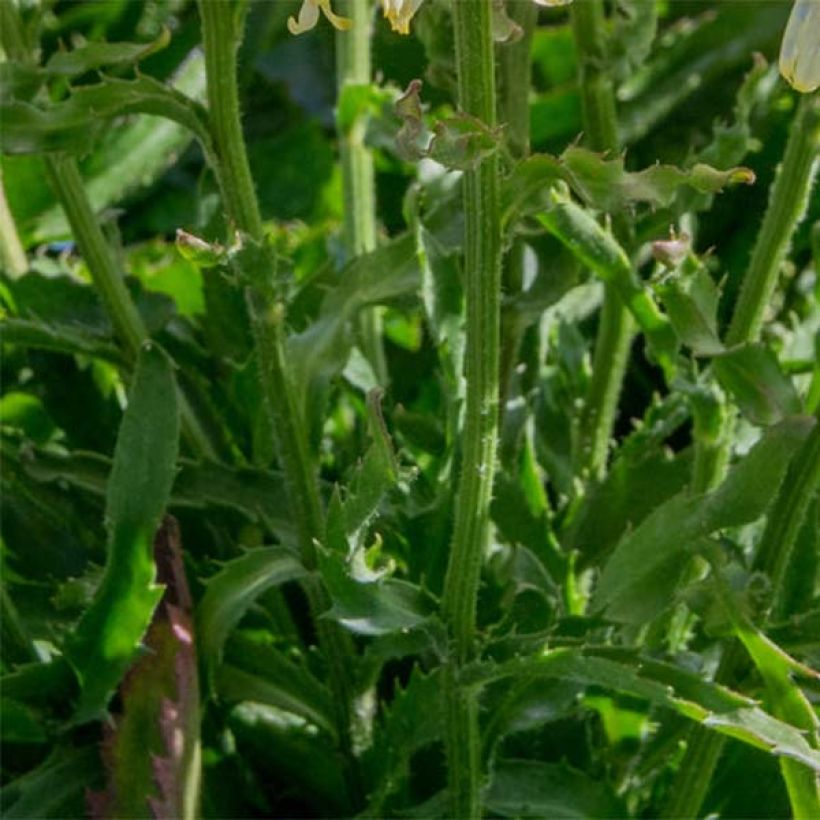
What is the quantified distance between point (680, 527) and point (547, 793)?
7.1 inches

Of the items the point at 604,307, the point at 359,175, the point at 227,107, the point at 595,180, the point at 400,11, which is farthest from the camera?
the point at 359,175

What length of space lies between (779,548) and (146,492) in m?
0.35

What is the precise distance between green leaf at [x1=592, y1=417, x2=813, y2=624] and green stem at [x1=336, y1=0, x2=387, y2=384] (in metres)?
0.33

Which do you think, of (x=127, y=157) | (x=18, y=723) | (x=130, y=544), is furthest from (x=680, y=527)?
(x=127, y=157)

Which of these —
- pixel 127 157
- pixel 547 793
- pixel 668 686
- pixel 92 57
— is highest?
pixel 92 57

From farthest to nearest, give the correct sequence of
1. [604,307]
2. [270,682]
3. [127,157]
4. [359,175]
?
[127,157], [359,175], [604,307], [270,682]

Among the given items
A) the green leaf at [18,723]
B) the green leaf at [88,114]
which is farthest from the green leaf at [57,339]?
the green leaf at [18,723]

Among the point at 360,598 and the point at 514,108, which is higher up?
the point at 514,108

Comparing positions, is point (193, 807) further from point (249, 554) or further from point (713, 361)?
point (713, 361)

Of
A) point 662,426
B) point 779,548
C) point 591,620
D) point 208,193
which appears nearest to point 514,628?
point 591,620

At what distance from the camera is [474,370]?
806 mm

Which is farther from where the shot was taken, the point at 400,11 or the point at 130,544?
the point at 130,544

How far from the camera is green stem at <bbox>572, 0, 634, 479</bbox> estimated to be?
3.59ft

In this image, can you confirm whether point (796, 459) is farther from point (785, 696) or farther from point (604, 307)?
point (604, 307)
